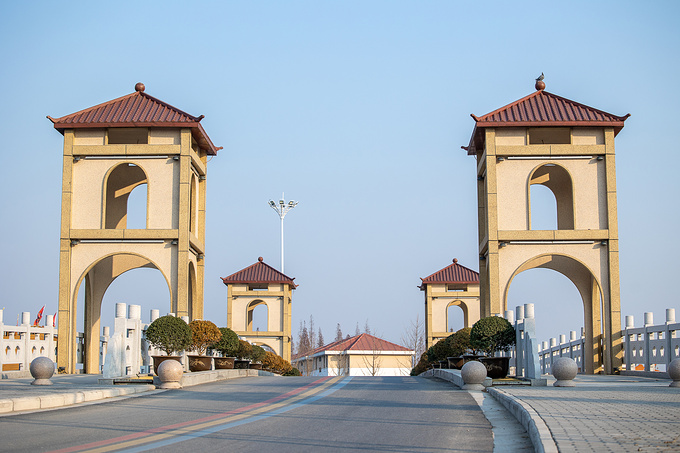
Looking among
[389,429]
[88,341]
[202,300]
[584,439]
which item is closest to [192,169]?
[202,300]

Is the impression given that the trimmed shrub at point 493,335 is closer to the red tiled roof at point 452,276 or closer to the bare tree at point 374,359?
the red tiled roof at point 452,276

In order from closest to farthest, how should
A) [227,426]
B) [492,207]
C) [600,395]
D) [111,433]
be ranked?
[111,433] < [227,426] < [600,395] < [492,207]

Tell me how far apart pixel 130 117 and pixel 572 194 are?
17002 millimetres

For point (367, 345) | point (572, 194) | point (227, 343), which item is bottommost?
point (367, 345)

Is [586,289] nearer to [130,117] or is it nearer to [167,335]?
[167,335]

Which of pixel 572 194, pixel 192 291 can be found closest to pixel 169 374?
pixel 192 291

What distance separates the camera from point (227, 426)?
10695mm

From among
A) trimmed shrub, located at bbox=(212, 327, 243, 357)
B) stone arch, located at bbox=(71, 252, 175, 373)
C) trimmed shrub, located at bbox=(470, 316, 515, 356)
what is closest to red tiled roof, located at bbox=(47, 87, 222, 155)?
stone arch, located at bbox=(71, 252, 175, 373)

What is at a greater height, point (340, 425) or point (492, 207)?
point (492, 207)

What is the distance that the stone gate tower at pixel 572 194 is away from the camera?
97.2 feet

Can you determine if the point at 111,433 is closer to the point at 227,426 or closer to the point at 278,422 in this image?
the point at 227,426

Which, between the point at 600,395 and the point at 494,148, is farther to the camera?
the point at 494,148

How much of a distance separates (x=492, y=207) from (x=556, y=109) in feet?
15.0

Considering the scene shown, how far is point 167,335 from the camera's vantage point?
22.7 meters
